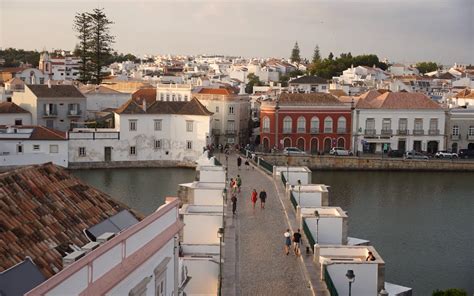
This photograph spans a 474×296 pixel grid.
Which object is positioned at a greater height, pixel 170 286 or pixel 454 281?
pixel 170 286

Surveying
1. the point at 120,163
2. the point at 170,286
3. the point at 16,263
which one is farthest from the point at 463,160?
the point at 16,263

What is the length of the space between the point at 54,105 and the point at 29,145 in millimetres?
4674

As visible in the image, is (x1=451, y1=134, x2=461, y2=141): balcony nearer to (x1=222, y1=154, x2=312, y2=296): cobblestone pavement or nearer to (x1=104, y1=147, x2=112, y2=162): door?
(x1=104, y1=147, x2=112, y2=162): door

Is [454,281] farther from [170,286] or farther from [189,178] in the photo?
[189,178]

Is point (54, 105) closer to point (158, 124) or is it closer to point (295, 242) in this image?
point (158, 124)

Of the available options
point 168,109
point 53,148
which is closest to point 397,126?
point 168,109

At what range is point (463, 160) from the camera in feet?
111

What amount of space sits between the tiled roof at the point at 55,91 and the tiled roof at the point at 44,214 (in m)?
26.7

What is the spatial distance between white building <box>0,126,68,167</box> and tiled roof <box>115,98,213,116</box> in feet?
11.2

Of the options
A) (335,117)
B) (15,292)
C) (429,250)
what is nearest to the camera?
(15,292)

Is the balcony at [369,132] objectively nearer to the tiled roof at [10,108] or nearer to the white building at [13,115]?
the white building at [13,115]

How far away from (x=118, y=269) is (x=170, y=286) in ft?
6.23

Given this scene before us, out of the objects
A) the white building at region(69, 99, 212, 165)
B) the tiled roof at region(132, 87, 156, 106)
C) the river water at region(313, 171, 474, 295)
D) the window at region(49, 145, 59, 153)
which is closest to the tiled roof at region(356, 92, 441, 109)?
the river water at region(313, 171, 474, 295)

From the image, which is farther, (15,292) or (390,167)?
(390,167)
